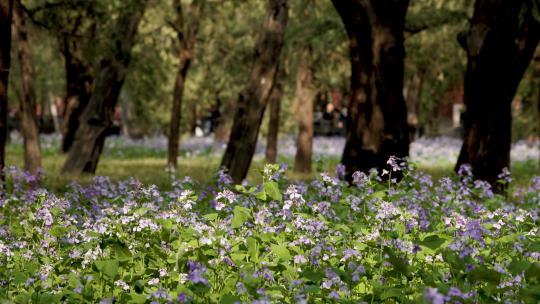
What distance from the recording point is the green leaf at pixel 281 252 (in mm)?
5617

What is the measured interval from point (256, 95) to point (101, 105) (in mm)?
5547

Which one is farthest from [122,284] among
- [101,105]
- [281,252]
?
[101,105]

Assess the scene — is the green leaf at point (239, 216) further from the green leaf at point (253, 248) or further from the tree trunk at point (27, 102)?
the tree trunk at point (27, 102)

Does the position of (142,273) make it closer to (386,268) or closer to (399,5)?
(386,268)

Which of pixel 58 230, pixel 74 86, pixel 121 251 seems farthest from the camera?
pixel 74 86

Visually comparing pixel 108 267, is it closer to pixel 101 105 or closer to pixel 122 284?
pixel 122 284


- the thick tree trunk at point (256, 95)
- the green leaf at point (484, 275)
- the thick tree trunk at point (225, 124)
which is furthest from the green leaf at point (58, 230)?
the thick tree trunk at point (225, 124)

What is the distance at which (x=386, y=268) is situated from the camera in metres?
6.14

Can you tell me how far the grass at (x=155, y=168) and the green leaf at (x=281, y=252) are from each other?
8.49 metres

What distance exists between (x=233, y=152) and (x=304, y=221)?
27.8ft

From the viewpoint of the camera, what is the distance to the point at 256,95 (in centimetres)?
1461

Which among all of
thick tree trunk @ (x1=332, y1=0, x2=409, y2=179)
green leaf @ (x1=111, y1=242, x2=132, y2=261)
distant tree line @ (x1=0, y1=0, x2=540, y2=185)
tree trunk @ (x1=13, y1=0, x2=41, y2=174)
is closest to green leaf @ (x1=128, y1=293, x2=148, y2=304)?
green leaf @ (x1=111, y1=242, x2=132, y2=261)

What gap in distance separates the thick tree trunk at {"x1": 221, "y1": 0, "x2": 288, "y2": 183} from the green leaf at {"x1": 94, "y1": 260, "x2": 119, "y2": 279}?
29.7 ft

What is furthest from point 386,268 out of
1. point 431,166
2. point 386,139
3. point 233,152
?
point 431,166
